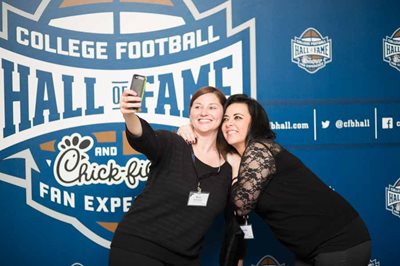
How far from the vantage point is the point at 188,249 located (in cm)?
145

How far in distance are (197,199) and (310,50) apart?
1.13m

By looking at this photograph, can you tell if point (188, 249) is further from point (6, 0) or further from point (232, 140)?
point (6, 0)

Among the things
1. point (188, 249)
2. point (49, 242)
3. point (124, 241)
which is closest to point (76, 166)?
point (49, 242)

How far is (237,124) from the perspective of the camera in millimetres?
1577

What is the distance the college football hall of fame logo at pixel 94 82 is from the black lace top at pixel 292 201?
0.70m

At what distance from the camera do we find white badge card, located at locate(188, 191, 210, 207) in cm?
145

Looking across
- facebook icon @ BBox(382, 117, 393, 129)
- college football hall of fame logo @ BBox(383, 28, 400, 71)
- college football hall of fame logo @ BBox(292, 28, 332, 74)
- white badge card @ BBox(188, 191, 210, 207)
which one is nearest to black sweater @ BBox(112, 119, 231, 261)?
white badge card @ BBox(188, 191, 210, 207)

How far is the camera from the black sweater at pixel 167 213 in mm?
1415

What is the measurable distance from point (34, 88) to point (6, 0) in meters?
0.46

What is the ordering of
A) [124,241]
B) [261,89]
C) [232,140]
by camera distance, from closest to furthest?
1. [124,241]
2. [232,140]
3. [261,89]

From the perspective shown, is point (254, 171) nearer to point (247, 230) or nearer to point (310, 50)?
point (247, 230)

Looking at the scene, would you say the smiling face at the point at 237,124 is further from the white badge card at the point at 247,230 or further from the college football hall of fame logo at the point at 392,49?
the college football hall of fame logo at the point at 392,49

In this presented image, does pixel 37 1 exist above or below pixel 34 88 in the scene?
above

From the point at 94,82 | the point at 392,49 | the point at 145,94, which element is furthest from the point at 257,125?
the point at 392,49
